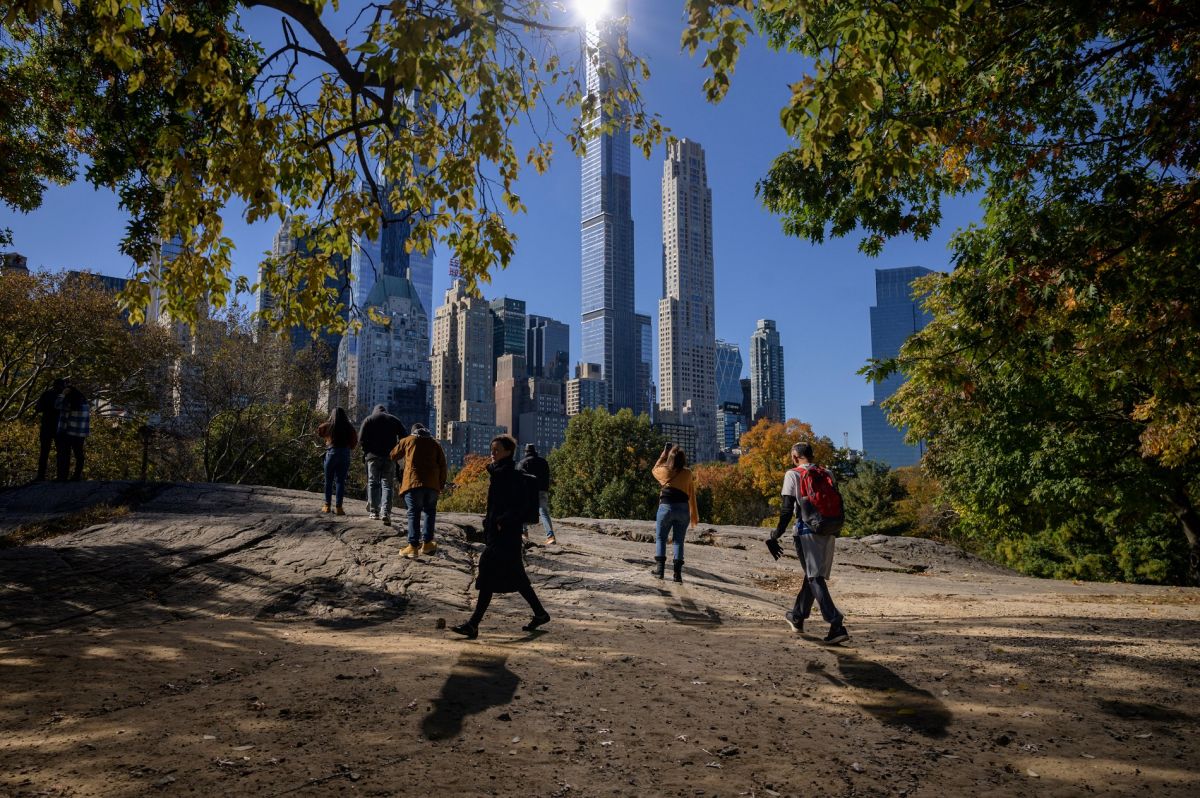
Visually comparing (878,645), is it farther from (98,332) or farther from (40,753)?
(98,332)

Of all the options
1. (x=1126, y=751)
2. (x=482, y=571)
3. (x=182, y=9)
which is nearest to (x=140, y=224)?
(x=182, y=9)

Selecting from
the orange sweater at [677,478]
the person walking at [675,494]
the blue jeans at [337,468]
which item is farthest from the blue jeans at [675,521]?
the blue jeans at [337,468]

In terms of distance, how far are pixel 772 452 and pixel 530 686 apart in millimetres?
56052

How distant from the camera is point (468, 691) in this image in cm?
506

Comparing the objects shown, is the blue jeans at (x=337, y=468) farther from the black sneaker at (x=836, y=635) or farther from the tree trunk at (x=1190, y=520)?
the tree trunk at (x=1190, y=520)

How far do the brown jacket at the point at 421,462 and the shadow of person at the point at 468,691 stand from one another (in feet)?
14.0

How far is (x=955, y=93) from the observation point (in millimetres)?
8250

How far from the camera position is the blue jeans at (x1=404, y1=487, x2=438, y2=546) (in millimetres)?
10039

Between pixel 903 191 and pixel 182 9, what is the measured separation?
338 inches

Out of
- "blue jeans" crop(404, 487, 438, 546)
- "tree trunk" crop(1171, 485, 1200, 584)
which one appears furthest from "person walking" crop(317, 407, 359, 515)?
"tree trunk" crop(1171, 485, 1200, 584)

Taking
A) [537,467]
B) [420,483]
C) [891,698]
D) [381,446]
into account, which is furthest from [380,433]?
[891,698]

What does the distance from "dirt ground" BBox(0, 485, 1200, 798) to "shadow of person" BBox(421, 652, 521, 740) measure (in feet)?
0.09

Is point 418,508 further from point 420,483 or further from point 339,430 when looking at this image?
point 339,430

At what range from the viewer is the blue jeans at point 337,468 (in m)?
11.8
